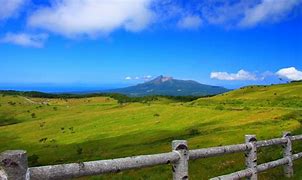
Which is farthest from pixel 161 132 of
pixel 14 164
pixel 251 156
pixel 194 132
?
pixel 14 164

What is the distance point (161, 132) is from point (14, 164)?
54915mm

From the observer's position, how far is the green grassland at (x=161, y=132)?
91.1 ft

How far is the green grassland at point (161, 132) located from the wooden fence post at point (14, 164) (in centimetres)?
1246

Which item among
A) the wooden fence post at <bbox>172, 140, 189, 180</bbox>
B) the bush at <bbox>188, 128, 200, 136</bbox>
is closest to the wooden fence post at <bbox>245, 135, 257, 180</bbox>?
the wooden fence post at <bbox>172, 140, 189, 180</bbox>

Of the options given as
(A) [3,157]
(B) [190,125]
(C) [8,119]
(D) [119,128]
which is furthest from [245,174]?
(C) [8,119]

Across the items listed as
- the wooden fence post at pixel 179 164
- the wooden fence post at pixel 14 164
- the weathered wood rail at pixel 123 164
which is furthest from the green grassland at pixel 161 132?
the wooden fence post at pixel 14 164

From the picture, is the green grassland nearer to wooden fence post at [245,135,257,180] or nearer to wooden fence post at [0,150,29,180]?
wooden fence post at [245,135,257,180]

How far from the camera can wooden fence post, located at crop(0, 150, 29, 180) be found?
6.37 m

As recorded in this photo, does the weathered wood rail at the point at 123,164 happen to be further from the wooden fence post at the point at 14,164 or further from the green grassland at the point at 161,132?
the green grassland at the point at 161,132

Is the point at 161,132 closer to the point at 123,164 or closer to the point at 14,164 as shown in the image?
the point at 123,164

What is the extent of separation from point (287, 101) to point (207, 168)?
51.3 meters

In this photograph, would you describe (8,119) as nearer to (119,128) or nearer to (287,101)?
(119,128)

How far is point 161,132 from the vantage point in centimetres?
6109

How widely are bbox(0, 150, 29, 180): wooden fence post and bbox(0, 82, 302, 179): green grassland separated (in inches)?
491
